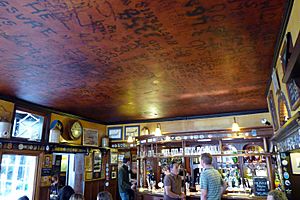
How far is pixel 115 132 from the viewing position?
27.2 feet

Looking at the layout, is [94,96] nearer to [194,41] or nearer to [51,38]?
[51,38]

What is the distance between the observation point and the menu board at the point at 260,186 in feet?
15.9

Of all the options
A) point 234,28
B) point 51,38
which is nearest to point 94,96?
point 51,38

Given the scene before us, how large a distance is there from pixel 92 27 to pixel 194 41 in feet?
3.88

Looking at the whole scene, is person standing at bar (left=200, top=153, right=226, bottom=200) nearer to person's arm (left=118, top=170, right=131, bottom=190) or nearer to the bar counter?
the bar counter

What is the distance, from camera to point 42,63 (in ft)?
11.3

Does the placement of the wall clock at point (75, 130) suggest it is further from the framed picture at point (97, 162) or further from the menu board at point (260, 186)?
the menu board at point (260, 186)

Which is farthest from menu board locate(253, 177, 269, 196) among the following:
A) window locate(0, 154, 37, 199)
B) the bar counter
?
window locate(0, 154, 37, 199)

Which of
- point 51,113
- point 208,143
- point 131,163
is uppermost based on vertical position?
point 51,113

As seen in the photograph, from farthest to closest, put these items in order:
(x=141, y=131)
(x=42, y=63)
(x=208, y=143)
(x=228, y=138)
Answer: (x=141, y=131) → (x=208, y=143) → (x=228, y=138) → (x=42, y=63)

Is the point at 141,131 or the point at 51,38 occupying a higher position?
the point at 51,38

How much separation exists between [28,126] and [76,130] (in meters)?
1.52

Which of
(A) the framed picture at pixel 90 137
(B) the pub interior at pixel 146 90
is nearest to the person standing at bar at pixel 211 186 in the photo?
(B) the pub interior at pixel 146 90

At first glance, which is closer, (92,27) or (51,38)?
(92,27)
